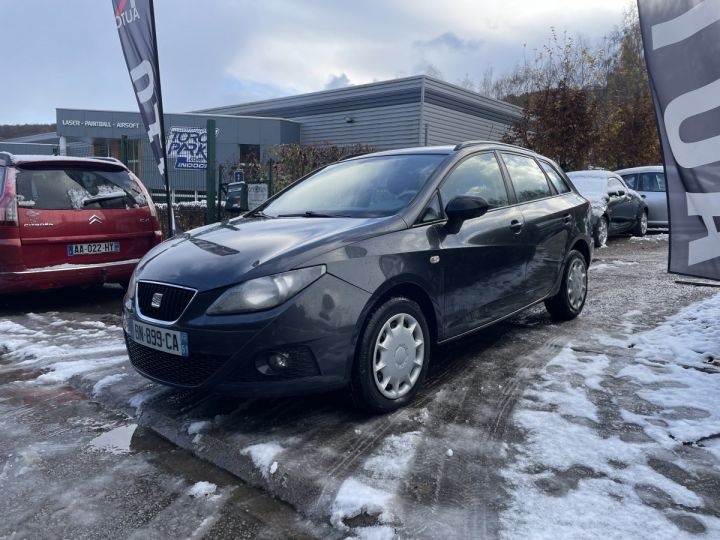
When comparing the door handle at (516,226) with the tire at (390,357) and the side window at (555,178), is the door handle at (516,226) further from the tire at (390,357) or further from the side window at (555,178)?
the tire at (390,357)

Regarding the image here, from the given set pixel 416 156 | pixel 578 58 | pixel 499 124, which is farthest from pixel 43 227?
pixel 499 124

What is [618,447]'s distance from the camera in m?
2.90

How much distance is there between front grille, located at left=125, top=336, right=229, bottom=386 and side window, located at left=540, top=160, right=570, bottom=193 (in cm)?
371

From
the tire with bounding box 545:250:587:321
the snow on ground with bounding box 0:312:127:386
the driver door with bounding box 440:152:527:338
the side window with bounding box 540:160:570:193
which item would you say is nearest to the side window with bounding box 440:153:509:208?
the driver door with bounding box 440:152:527:338

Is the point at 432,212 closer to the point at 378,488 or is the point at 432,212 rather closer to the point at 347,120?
the point at 378,488

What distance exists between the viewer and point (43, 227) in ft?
18.9

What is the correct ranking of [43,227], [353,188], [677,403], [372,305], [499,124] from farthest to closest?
[499,124]
[43,227]
[353,188]
[677,403]
[372,305]

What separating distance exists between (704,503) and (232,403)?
8.06 feet

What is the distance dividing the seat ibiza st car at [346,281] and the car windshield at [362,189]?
0.6 inches

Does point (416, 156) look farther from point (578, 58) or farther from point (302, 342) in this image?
point (578, 58)

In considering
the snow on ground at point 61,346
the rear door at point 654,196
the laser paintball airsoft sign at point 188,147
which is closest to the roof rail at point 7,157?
the snow on ground at point 61,346

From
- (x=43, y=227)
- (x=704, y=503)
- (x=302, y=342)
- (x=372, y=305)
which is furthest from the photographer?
(x=43, y=227)

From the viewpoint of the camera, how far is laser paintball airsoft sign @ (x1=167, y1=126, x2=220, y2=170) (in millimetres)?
10789

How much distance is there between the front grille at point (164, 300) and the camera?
9.94 ft
